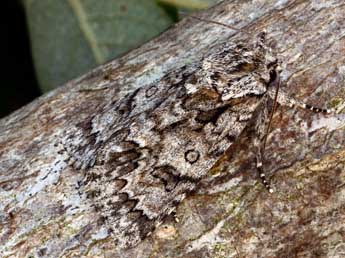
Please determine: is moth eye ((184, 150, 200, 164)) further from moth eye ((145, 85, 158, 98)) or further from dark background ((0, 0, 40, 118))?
dark background ((0, 0, 40, 118))

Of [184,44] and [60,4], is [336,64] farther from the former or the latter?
[60,4]

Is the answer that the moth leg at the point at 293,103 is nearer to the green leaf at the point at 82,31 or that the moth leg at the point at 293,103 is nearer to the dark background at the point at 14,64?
the green leaf at the point at 82,31

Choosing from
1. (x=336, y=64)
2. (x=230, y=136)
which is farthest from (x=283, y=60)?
(x=230, y=136)

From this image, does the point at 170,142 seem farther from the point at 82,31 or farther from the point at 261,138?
the point at 82,31

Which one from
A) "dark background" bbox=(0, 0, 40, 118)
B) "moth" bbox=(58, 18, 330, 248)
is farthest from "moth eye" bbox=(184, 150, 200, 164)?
"dark background" bbox=(0, 0, 40, 118)

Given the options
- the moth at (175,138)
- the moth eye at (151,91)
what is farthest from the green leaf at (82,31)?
the moth at (175,138)

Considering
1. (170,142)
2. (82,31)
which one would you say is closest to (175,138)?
(170,142)
